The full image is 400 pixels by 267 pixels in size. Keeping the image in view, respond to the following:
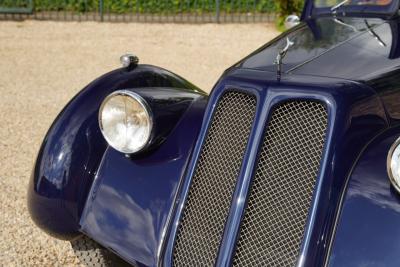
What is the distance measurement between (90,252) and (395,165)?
167cm

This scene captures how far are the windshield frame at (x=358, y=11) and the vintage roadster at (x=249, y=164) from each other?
0.06 feet

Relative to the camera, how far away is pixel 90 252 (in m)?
3.38

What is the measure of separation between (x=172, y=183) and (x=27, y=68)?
6890 millimetres

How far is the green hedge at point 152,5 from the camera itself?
1298 cm

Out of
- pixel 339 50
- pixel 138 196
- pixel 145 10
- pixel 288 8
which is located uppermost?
pixel 339 50

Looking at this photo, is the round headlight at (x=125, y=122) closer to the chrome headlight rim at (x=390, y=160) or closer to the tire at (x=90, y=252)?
the tire at (x=90, y=252)

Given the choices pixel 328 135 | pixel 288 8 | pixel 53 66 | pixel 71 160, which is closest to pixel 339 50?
pixel 328 135

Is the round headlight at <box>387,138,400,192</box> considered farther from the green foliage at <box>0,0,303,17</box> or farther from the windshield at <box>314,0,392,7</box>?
the green foliage at <box>0,0,303,17</box>

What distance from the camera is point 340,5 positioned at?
152 inches

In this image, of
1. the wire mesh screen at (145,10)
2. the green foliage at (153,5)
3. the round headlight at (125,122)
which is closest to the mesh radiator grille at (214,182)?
the round headlight at (125,122)

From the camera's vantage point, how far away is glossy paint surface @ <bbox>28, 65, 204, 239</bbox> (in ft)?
10.5

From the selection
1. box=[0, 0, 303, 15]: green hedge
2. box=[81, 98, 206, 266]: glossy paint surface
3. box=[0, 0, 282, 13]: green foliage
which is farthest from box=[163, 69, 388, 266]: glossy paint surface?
box=[0, 0, 282, 13]: green foliage

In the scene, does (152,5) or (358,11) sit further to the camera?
(152,5)

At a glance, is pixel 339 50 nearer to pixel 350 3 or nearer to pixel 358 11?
pixel 358 11
